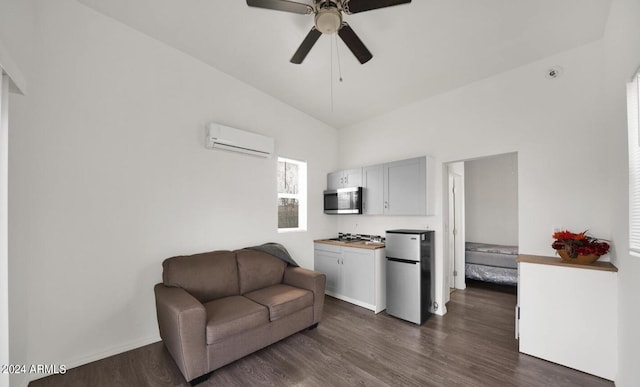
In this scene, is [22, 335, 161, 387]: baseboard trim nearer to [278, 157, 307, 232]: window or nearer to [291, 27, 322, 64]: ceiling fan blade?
[278, 157, 307, 232]: window

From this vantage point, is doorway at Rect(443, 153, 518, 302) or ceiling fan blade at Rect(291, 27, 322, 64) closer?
ceiling fan blade at Rect(291, 27, 322, 64)

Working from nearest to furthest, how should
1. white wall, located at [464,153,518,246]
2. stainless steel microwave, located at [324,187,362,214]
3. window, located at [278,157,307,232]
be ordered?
1. stainless steel microwave, located at [324,187,362,214]
2. window, located at [278,157,307,232]
3. white wall, located at [464,153,518,246]

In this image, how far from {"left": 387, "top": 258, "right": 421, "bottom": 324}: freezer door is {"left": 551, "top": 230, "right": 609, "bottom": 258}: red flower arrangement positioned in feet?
4.36

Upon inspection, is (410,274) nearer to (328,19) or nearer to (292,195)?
(292,195)

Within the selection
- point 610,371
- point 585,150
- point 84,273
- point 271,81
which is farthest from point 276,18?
point 610,371

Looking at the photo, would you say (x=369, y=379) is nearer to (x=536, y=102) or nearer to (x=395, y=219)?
(x=395, y=219)

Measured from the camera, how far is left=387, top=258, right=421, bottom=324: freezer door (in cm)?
300

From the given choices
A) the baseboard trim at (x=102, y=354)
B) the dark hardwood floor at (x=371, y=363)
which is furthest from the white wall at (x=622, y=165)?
the baseboard trim at (x=102, y=354)

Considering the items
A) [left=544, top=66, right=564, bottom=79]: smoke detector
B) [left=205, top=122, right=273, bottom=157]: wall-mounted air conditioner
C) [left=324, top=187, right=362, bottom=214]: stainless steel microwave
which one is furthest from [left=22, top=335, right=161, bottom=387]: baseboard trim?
[left=544, top=66, right=564, bottom=79]: smoke detector

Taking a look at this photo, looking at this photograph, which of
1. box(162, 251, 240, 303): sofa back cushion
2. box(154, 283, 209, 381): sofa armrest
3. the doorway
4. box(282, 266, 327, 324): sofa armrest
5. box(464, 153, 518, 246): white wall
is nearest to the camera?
box(154, 283, 209, 381): sofa armrest

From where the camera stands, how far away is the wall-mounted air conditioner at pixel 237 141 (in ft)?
9.64

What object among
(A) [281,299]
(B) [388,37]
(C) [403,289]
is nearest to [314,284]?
(A) [281,299]

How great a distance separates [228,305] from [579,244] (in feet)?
10.6

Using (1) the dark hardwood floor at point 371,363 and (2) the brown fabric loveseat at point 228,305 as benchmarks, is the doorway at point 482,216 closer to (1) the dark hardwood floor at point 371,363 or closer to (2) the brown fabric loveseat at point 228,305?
(1) the dark hardwood floor at point 371,363
